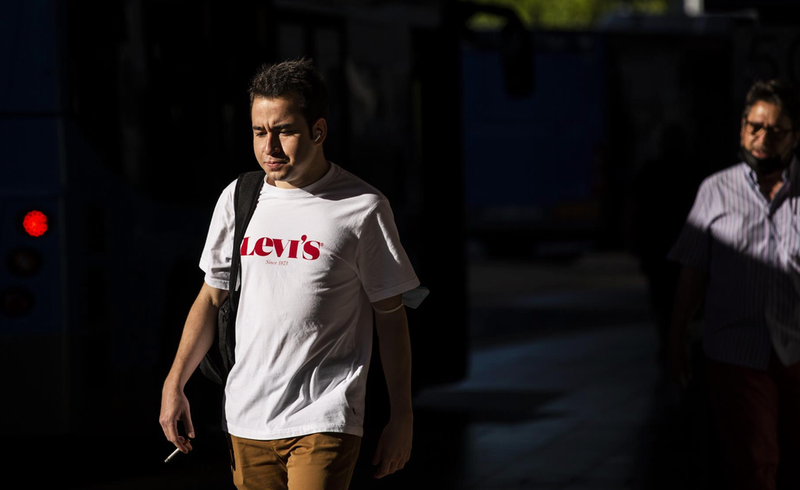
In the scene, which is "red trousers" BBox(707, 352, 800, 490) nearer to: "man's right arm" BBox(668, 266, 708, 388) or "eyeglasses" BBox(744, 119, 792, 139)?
"man's right arm" BBox(668, 266, 708, 388)

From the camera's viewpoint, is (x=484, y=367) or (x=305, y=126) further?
(x=484, y=367)

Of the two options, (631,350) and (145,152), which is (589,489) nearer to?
(145,152)

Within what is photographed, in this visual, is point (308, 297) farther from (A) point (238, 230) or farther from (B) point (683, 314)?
(B) point (683, 314)

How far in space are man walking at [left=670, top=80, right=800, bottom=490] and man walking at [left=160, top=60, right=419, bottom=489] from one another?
185cm

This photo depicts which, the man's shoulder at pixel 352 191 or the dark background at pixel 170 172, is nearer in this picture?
→ the man's shoulder at pixel 352 191

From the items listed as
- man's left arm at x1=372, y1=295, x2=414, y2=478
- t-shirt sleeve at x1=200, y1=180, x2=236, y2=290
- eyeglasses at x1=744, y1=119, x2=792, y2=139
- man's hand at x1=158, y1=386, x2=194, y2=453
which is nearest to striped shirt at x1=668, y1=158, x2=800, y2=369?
eyeglasses at x1=744, y1=119, x2=792, y2=139

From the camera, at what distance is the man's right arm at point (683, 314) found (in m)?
5.45

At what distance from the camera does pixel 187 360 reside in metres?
3.91

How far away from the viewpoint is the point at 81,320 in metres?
6.87

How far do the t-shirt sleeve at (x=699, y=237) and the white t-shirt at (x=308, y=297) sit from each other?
1.87 meters

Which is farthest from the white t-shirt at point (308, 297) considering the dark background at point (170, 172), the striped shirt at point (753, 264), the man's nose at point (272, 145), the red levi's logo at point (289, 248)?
the dark background at point (170, 172)

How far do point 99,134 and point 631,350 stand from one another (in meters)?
7.41

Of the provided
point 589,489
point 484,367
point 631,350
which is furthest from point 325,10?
point 631,350

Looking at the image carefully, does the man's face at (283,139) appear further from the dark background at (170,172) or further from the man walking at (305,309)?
the dark background at (170,172)
